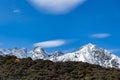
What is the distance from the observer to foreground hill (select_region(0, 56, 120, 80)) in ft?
128

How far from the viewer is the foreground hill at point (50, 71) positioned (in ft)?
128

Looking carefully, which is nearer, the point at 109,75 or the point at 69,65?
the point at 109,75

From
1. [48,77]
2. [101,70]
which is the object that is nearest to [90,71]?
[101,70]

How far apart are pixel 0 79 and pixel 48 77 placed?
481 cm

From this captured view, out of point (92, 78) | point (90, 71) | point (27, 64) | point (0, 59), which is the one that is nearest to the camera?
point (92, 78)

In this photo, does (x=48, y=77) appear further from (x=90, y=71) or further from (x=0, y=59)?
(x=0, y=59)

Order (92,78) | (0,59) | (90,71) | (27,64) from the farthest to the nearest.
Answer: (0,59) → (27,64) → (90,71) → (92,78)

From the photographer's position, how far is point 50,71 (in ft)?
134

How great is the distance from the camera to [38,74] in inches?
1581

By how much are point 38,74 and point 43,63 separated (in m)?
3.46

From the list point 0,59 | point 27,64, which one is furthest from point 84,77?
point 0,59

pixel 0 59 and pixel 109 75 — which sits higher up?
pixel 0 59

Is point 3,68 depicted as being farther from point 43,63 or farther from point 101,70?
point 101,70

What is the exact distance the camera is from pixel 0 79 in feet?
135
